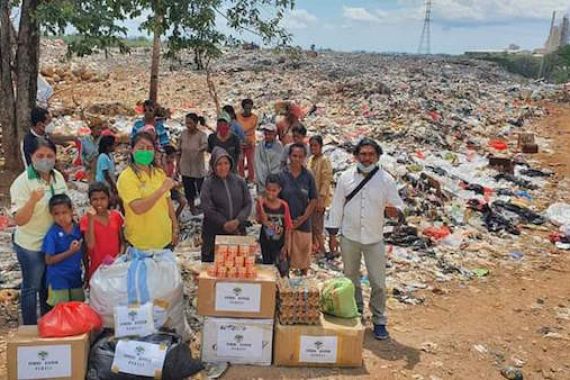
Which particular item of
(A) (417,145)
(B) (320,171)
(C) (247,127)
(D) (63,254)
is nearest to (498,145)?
(A) (417,145)

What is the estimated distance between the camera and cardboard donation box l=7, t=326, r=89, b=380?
3508 mm

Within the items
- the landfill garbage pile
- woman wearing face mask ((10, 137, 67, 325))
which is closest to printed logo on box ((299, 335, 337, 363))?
the landfill garbage pile

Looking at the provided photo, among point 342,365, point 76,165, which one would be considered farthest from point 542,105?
point 342,365

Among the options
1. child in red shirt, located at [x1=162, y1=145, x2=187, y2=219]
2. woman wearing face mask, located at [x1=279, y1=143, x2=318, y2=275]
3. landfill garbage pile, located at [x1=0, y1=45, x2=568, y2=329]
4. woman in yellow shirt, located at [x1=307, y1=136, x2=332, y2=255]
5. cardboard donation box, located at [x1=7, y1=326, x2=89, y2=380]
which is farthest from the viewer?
child in red shirt, located at [x1=162, y1=145, x2=187, y2=219]

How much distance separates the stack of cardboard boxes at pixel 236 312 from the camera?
3963 mm

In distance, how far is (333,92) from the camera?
18.5 meters

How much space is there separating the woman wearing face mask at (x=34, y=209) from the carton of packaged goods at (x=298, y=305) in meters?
1.69

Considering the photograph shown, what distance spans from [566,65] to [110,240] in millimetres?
40602

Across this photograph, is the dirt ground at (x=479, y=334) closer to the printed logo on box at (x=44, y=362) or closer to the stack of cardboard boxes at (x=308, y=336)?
the stack of cardboard boxes at (x=308, y=336)

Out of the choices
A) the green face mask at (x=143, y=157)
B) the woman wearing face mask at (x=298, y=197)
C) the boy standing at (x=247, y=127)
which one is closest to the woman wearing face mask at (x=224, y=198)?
the woman wearing face mask at (x=298, y=197)

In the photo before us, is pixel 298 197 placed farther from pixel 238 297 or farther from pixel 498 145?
pixel 498 145

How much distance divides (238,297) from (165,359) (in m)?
0.64

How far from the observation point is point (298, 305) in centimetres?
409

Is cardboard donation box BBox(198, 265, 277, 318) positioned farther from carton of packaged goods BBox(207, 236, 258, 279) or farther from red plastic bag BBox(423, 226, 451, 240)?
red plastic bag BBox(423, 226, 451, 240)
